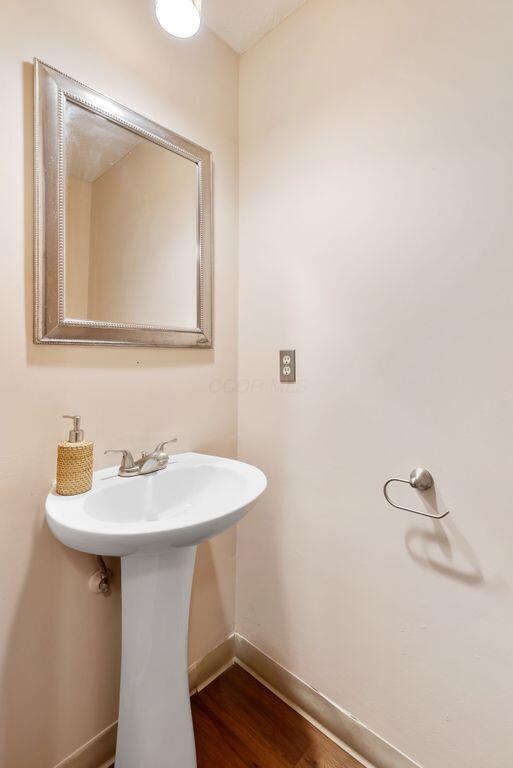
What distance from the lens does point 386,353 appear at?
Answer: 1.02 metres

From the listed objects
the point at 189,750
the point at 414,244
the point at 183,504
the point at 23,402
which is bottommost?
the point at 189,750

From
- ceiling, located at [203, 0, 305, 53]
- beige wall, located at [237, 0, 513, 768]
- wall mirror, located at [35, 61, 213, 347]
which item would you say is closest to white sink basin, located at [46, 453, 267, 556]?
beige wall, located at [237, 0, 513, 768]

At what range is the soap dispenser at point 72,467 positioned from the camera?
0.87 meters

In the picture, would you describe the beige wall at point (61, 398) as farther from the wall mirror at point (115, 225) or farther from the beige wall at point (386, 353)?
the beige wall at point (386, 353)

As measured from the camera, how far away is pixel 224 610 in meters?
1.44

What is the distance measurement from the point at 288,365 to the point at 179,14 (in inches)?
41.5

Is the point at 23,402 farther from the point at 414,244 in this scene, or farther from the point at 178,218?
the point at 414,244

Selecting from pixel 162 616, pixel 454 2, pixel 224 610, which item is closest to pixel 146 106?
pixel 454 2

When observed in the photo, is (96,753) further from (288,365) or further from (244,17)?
(244,17)

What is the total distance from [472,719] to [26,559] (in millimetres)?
1199

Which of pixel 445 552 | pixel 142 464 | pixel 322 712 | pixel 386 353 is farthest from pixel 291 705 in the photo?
pixel 386 353

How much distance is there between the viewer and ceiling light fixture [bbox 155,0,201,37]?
3.16 feet

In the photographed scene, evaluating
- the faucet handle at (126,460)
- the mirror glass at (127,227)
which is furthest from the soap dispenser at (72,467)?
the mirror glass at (127,227)

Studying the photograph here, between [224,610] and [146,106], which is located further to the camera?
[224,610]
